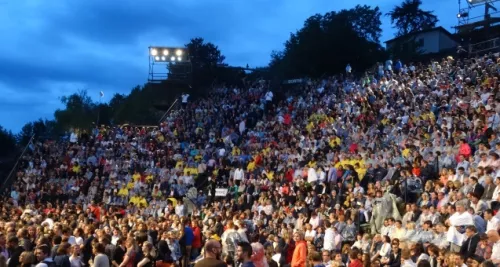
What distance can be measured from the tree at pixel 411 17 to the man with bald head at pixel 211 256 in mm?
58823

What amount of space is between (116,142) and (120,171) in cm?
390

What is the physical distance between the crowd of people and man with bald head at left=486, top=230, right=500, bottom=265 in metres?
0.02

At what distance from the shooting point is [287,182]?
2198cm

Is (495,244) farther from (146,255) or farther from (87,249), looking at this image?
(87,249)

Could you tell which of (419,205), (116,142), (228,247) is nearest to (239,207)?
(419,205)

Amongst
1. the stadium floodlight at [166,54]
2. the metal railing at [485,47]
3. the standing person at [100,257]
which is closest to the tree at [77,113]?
the stadium floodlight at [166,54]

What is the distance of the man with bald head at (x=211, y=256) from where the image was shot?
5613mm

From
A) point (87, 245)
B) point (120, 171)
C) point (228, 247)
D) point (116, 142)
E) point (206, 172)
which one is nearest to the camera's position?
point (228, 247)

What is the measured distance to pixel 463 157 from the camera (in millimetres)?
17219

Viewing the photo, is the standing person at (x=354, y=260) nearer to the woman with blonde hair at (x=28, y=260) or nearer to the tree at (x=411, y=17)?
the woman with blonde hair at (x=28, y=260)

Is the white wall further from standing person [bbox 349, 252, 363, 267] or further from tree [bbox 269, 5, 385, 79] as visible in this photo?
standing person [bbox 349, 252, 363, 267]

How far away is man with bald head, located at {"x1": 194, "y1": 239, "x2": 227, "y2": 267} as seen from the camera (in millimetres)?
5613

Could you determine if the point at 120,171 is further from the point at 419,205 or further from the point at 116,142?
the point at 419,205

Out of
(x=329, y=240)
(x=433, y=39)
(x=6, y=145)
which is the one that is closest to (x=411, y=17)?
(x=433, y=39)
